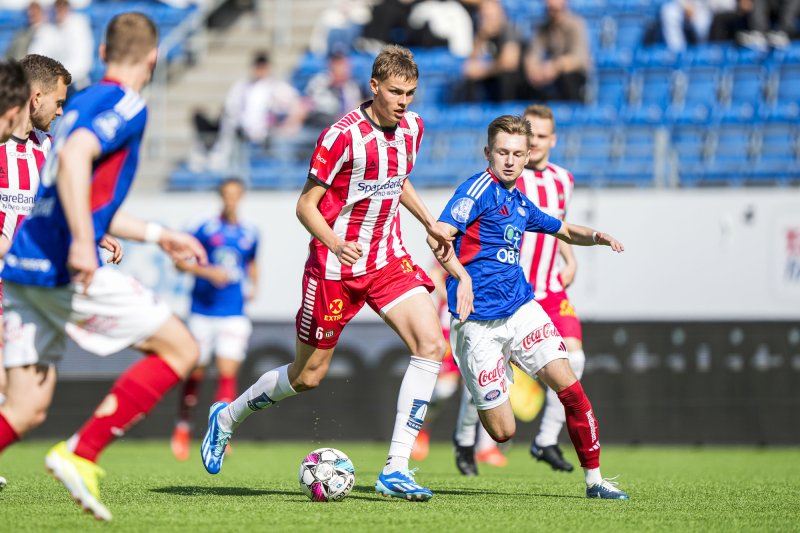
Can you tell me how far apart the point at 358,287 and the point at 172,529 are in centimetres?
211

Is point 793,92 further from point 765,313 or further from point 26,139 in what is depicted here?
point 26,139

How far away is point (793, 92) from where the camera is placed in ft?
47.1

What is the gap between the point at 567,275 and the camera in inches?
340

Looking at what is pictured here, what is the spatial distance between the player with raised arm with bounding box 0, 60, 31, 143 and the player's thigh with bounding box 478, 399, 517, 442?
311cm

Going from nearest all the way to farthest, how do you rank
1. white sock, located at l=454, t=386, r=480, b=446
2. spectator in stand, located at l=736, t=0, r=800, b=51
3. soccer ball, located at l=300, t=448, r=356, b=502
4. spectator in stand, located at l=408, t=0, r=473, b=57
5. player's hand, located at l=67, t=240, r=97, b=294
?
player's hand, located at l=67, t=240, r=97, b=294
soccer ball, located at l=300, t=448, r=356, b=502
white sock, located at l=454, t=386, r=480, b=446
spectator in stand, located at l=736, t=0, r=800, b=51
spectator in stand, located at l=408, t=0, r=473, b=57

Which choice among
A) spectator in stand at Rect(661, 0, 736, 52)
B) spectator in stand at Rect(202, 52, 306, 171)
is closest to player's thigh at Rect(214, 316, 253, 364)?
spectator in stand at Rect(202, 52, 306, 171)

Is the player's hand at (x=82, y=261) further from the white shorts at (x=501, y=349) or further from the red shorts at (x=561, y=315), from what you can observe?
the red shorts at (x=561, y=315)

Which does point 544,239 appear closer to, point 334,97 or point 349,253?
point 349,253

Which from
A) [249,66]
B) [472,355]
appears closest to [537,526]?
[472,355]

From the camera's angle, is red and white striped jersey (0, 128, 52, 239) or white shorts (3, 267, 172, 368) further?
red and white striped jersey (0, 128, 52, 239)

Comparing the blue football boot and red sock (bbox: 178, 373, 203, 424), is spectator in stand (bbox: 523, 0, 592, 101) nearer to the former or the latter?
red sock (bbox: 178, 373, 203, 424)

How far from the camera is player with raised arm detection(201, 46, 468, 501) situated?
6496 millimetres

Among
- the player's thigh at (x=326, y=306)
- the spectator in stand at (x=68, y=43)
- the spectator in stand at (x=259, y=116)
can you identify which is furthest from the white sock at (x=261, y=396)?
the spectator in stand at (x=68, y=43)

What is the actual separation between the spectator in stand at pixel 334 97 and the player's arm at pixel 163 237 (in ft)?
32.0
